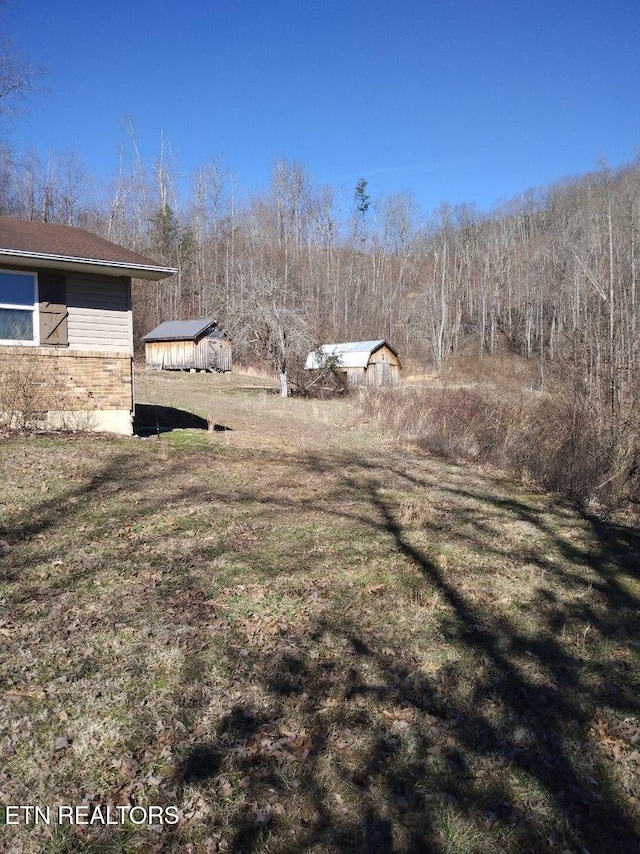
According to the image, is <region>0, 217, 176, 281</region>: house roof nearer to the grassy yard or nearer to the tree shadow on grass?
the grassy yard

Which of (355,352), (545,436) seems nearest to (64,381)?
(545,436)

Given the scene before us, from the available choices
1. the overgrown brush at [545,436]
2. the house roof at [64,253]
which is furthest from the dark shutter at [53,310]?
the overgrown brush at [545,436]

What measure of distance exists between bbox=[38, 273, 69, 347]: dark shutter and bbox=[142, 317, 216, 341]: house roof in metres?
25.4

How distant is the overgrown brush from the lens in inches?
368

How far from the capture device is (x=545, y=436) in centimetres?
1159

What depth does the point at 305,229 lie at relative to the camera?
5809cm

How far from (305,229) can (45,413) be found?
52.6 meters

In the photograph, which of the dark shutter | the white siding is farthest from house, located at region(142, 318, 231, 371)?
the dark shutter

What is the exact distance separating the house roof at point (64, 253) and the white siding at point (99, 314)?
13.6 inches

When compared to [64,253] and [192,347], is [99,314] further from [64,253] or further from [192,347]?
[192,347]

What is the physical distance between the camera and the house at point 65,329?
29.7 ft

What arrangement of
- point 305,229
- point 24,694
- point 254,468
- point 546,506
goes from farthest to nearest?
point 305,229
point 254,468
point 546,506
point 24,694

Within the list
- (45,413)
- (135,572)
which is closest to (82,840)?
(135,572)

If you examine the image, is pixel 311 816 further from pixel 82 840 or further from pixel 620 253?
pixel 620 253
